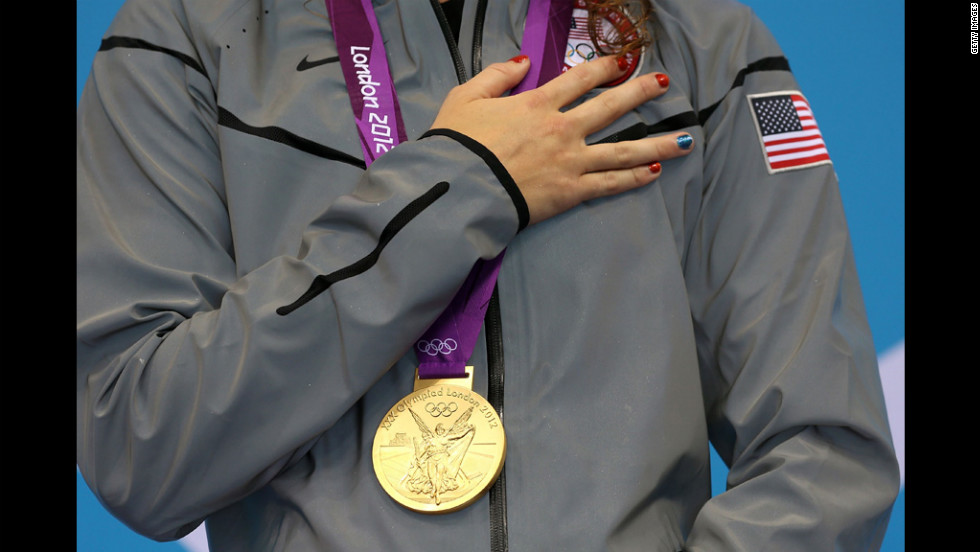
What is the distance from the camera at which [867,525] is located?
1.09 m

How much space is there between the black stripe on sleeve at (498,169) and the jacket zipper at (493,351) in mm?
96

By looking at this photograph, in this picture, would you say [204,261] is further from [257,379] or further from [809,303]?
[809,303]

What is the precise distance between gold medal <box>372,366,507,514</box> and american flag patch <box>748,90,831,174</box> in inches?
16.4

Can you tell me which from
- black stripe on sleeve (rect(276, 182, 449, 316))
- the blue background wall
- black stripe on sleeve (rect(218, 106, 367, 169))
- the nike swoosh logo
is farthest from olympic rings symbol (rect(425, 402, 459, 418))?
the blue background wall

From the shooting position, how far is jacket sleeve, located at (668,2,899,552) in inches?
42.0

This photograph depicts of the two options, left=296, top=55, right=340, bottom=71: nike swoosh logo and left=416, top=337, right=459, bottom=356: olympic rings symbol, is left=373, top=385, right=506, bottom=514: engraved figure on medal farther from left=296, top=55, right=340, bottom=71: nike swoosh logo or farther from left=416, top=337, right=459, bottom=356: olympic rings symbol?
left=296, top=55, right=340, bottom=71: nike swoosh logo

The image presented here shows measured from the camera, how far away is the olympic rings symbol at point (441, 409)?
3.51 ft

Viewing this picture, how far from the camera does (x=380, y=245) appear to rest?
3.37 ft

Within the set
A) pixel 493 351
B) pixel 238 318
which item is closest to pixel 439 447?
pixel 493 351

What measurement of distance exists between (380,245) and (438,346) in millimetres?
126

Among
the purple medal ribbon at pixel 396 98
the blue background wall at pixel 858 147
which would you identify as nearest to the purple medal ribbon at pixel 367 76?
the purple medal ribbon at pixel 396 98

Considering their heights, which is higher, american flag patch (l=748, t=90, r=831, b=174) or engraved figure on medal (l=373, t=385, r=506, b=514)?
american flag patch (l=748, t=90, r=831, b=174)

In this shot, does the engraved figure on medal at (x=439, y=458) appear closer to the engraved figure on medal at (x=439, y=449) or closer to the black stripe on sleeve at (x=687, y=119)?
the engraved figure on medal at (x=439, y=449)

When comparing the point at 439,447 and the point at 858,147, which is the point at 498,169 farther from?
the point at 858,147
